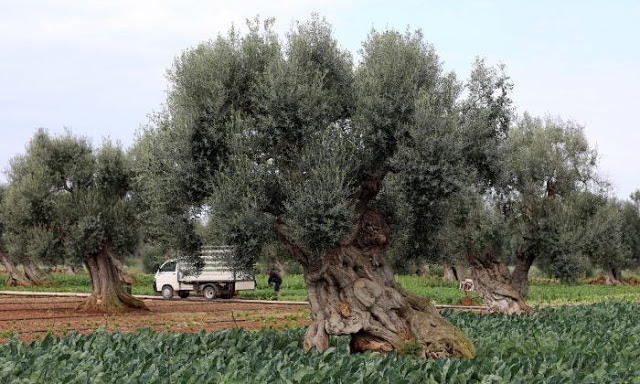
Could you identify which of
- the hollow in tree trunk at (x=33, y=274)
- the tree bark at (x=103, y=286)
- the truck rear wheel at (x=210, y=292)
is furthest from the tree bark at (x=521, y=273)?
the hollow in tree trunk at (x=33, y=274)

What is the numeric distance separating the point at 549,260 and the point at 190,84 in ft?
66.0

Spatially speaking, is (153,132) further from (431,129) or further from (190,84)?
(431,129)

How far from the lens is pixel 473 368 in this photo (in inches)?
604

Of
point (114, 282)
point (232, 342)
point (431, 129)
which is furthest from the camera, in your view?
point (114, 282)

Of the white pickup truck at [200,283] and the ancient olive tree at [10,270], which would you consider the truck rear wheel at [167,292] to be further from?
the ancient olive tree at [10,270]

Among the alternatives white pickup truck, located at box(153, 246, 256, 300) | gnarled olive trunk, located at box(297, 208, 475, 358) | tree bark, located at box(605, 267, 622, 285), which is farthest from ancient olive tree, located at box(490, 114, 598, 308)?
tree bark, located at box(605, 267, 622, 285)

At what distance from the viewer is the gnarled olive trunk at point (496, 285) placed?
30172 millimetres

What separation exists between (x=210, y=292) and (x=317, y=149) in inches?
1235

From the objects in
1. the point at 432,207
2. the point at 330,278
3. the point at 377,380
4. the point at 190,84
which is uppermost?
the point at 190,84

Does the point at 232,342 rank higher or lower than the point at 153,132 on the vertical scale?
lower

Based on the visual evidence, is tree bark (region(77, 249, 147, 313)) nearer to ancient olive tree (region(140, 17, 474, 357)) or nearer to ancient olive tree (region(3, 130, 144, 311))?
ancient olive tree (region(3, 130, 144, 311))

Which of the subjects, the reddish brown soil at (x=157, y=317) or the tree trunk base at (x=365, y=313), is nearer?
the tree trunk base at (x=365, y=313)

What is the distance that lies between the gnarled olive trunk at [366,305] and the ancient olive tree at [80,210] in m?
18.3

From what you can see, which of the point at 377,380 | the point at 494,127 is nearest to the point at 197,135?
the point at 377,380
